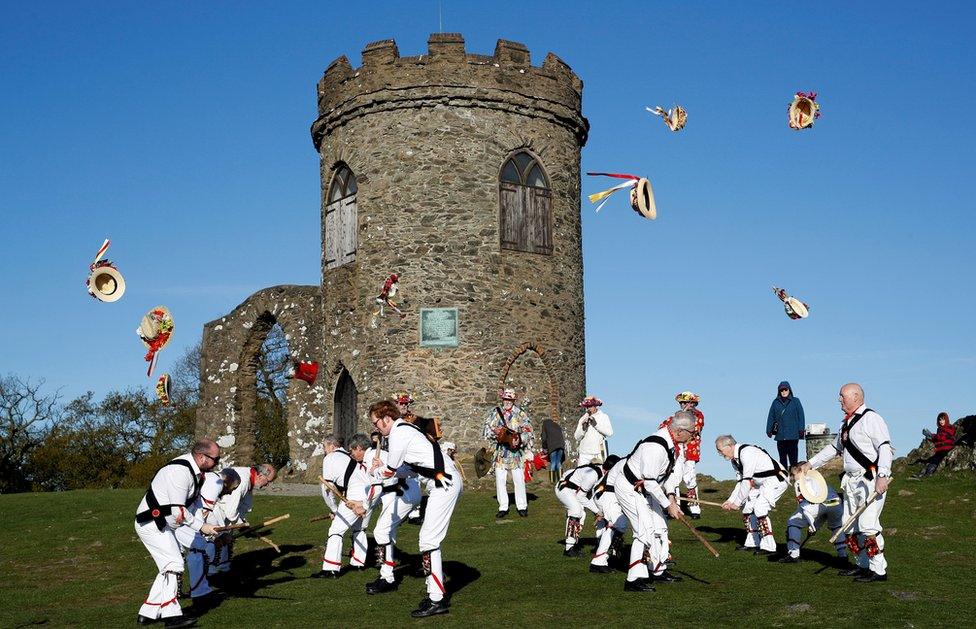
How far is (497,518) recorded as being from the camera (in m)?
17.5

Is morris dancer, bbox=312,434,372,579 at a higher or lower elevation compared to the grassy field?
higher

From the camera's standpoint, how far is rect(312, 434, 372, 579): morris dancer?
1301 centimetres

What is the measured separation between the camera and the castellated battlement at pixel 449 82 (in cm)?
2475

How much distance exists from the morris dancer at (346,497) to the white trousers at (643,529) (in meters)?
3.12

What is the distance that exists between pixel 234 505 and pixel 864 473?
741cm

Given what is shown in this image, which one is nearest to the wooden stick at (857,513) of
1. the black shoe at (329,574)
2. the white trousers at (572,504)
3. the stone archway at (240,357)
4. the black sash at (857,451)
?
the black sash at (857,451)

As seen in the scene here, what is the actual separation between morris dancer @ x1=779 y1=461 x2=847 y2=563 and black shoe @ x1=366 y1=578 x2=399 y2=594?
4766 millimetres

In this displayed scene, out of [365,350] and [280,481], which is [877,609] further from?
[280,481]

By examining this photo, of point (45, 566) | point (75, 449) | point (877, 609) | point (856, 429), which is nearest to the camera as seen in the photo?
point (877, 609)

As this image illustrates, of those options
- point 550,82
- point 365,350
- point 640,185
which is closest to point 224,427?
point 365,350

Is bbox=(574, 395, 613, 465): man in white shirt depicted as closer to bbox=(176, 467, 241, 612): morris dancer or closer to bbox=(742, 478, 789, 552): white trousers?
bbox=(742, 478, 789, 552): white trousers

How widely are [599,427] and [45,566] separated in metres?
8.54

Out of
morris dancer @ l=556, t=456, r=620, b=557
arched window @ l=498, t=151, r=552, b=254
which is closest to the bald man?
morris dancer @ l=556, t=456, r=620, b=557

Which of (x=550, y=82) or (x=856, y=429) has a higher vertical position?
(x=550, y=82)
